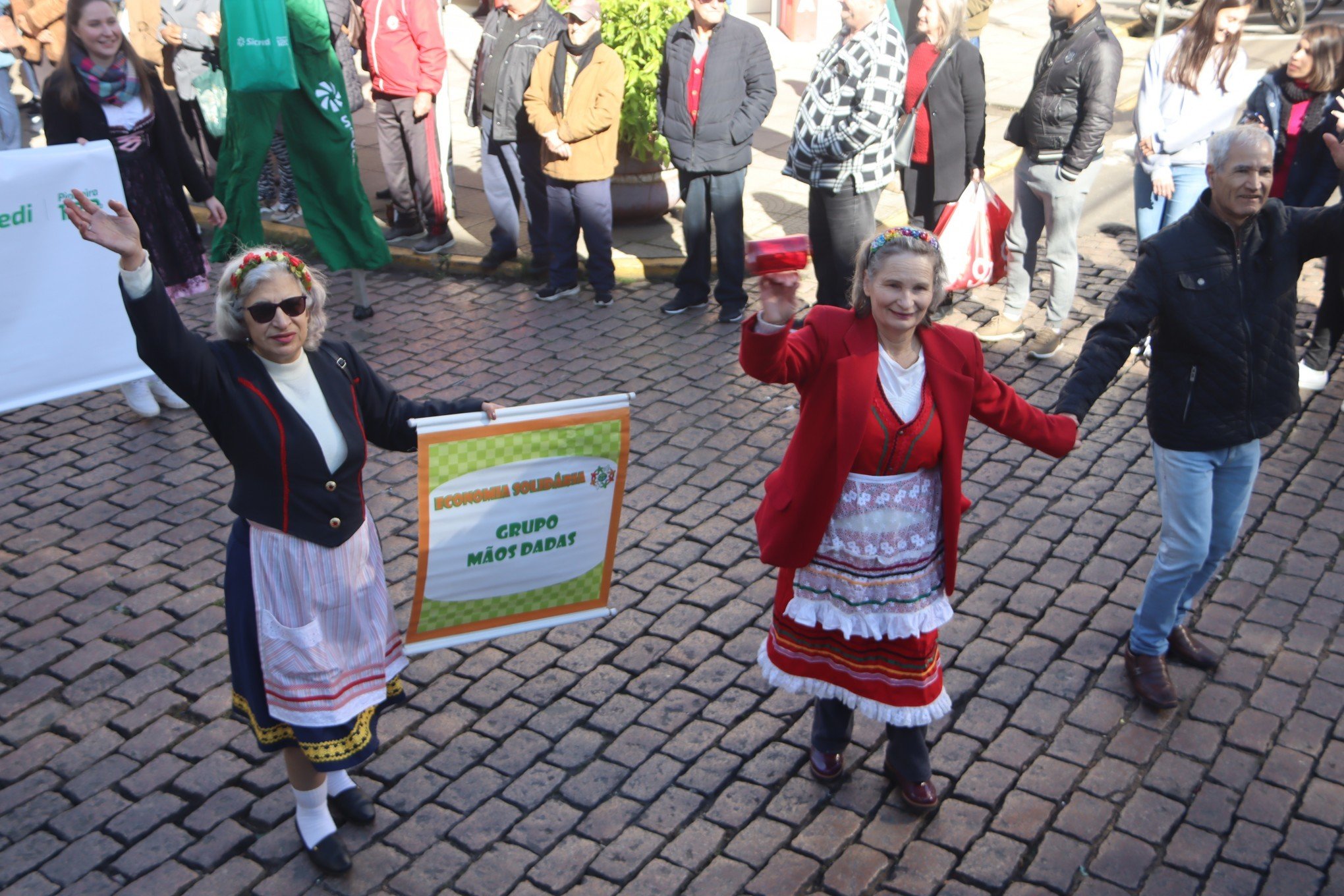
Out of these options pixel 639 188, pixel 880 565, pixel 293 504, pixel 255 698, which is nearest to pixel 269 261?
pixel 293 504

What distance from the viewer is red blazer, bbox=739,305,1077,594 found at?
138 inches

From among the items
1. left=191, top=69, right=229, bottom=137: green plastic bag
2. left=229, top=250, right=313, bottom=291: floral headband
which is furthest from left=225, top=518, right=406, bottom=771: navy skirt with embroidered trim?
left=191, top=69, right=229, bottom=137: green plastic bag

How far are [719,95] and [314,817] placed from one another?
5.36 meters

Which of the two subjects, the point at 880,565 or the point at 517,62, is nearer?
the point at 880,565

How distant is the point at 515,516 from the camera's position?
155 inches

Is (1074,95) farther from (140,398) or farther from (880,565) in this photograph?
(140,398)

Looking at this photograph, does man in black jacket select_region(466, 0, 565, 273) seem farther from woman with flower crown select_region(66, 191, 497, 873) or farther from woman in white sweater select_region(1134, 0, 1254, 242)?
woman with flower crown select_region(66, 191, 497, 873)

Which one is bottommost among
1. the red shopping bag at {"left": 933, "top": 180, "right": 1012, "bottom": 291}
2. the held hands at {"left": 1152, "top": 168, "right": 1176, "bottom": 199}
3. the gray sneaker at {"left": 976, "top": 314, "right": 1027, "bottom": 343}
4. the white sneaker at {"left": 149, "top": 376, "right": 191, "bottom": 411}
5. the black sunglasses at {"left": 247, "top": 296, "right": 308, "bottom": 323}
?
the gray sneaker at {"left": 976, "top": 314, "right": 1027, "bottom": 343}

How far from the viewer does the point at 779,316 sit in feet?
10.8

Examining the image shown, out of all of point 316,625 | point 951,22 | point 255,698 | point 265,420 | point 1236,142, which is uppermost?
point 951,22

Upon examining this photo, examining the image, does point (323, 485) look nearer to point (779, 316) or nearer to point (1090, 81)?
point (779, 316)

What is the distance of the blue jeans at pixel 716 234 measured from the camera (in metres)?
8.04

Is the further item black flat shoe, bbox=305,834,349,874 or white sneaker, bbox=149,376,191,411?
white sneaker, bbox=149,376,191,411

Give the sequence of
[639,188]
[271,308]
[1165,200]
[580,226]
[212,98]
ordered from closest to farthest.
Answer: [271,308] < [1165,200] < [580,226] < [212,98] < [639,188]
